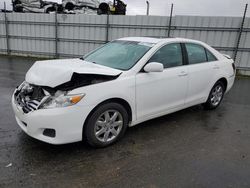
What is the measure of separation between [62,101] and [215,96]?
364 centimetres

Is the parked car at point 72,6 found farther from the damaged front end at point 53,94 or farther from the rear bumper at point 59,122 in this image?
the rear bumper at point 59,122

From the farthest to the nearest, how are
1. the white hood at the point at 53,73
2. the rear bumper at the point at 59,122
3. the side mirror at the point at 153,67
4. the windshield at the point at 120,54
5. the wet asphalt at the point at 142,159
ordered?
the windshield at the point at 120,54 < the side mirror at the point at 153,67 < the white hood at the point at 53,73 < the rear bumper at the point at 59,122 < the wet asphalt at the point at 142,159

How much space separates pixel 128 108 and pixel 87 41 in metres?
9.28

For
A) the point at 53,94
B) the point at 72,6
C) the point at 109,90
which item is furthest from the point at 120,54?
the point at 72,6

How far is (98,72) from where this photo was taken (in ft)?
9.37

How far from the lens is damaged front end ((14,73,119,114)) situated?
2.59 meters

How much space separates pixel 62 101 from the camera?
2.58 m

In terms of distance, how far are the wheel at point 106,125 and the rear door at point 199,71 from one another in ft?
5.32

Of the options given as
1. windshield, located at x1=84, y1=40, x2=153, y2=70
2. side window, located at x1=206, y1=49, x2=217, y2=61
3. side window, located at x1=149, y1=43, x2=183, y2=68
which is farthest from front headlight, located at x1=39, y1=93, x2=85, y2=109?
side window, located at x1=206, y1=49, x2=217, y2=61

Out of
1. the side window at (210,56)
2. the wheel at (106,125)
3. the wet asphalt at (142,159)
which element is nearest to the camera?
the wet asphalt at (142,159)

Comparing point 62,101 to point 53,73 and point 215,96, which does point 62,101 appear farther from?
point 215,96

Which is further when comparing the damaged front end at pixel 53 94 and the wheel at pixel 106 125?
the wheel at pixel 106 125

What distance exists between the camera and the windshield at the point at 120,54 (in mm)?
3350

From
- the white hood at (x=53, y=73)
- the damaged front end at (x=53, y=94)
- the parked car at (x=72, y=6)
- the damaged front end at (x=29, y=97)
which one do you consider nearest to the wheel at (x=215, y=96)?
the white hood at (x=53, y=73)
